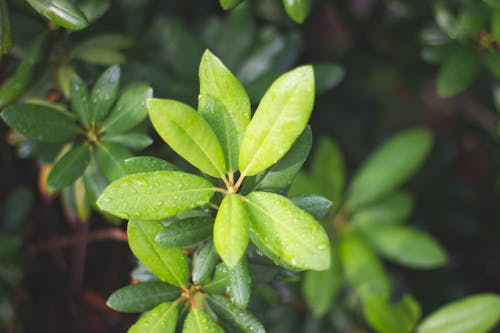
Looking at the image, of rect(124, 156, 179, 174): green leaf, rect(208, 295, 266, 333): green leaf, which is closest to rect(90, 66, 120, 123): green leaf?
rect(124, 156, 179, 174): green leaf

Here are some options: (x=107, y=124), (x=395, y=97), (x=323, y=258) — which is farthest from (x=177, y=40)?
(x=395, y=97)

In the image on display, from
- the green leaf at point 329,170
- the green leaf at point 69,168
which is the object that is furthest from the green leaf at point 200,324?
the green leaf at point 329,170

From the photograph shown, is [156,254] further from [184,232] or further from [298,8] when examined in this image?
[298,8]

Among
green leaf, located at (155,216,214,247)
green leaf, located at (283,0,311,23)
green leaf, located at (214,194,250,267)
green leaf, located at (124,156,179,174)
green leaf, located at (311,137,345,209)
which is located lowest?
green leaf, located at (311,137,345,209)

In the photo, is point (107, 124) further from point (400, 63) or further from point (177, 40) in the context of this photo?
point (400, 63)

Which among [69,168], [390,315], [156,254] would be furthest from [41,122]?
[390,315]

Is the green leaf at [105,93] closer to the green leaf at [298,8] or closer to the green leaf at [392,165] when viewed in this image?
the green leaf at [298,8]

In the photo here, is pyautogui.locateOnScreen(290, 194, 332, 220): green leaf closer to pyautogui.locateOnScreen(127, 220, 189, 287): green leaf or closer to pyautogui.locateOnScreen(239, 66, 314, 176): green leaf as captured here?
pyautogui.locateOnScreen(239, 66, 314, 176): green leaf
